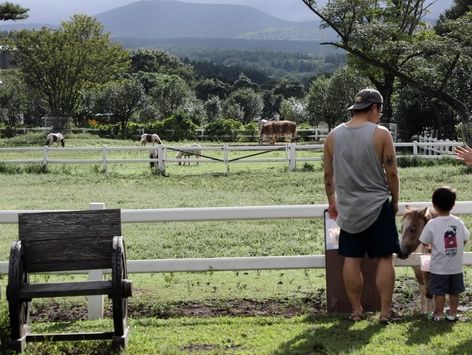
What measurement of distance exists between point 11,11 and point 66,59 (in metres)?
14.5

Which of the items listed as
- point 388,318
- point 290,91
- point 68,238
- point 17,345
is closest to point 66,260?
point 68,238

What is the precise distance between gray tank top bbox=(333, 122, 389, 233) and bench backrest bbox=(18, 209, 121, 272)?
5.73ft

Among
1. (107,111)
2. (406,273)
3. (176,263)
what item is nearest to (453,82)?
(406,273)

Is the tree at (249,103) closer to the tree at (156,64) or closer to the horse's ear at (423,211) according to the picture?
the tree at (156,64)

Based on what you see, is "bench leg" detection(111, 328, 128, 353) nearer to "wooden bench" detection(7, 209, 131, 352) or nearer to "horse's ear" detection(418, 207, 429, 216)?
"wooden bench" detection(7, 209, 131, 352)

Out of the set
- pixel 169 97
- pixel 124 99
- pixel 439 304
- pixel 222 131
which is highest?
pixel 169 97

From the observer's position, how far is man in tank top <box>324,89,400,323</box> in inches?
220

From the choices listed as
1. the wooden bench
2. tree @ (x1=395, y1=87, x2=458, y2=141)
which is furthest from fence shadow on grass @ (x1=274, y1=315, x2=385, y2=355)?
tree @ (x1=395, y1=87, x2=458, y2=141)

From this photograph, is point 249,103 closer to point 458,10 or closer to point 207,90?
point 207,90

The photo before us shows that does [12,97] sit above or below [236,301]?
above

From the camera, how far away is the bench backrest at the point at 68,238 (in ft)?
17.5

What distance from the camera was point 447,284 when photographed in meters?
5.76

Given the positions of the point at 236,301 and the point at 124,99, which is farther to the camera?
the point at 124,99

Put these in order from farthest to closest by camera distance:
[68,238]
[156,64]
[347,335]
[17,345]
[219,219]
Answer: [156,64] < [219,219] < [347,335] < [68,238] < [17,345]
